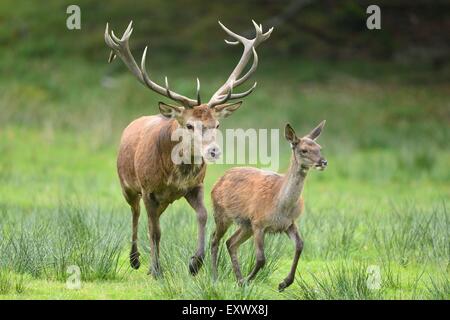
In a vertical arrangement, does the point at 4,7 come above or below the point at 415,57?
above

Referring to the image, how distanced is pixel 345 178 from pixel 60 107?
25.9ft

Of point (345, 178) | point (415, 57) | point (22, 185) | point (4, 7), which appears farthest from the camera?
point (4, 7)

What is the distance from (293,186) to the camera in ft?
28.9

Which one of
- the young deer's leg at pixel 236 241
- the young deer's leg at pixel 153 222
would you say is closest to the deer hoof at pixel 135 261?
the young deer's leg at pixel 153 222

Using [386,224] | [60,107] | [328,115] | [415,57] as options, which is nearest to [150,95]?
[60,107]

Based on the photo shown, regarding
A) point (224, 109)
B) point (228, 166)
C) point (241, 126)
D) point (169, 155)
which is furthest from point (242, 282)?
point (241, 126)

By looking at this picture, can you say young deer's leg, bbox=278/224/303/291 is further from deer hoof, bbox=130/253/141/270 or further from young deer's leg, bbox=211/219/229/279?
deer hoof, bbox=130/253/141/270

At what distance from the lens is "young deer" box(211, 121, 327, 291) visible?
873cm

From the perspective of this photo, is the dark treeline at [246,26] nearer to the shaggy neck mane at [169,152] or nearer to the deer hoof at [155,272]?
the shaggy neck mane at [169,152]

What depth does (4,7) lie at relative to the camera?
30469 millimetres

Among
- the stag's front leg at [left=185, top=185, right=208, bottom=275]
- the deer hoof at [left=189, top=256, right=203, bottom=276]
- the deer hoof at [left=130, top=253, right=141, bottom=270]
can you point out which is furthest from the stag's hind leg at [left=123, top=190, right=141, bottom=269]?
the deer hoof at [left=189, top=256, right=203, bottom=276]

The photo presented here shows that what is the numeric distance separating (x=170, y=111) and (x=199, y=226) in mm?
1084

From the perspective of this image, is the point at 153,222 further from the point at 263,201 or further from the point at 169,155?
the point at 263,201
